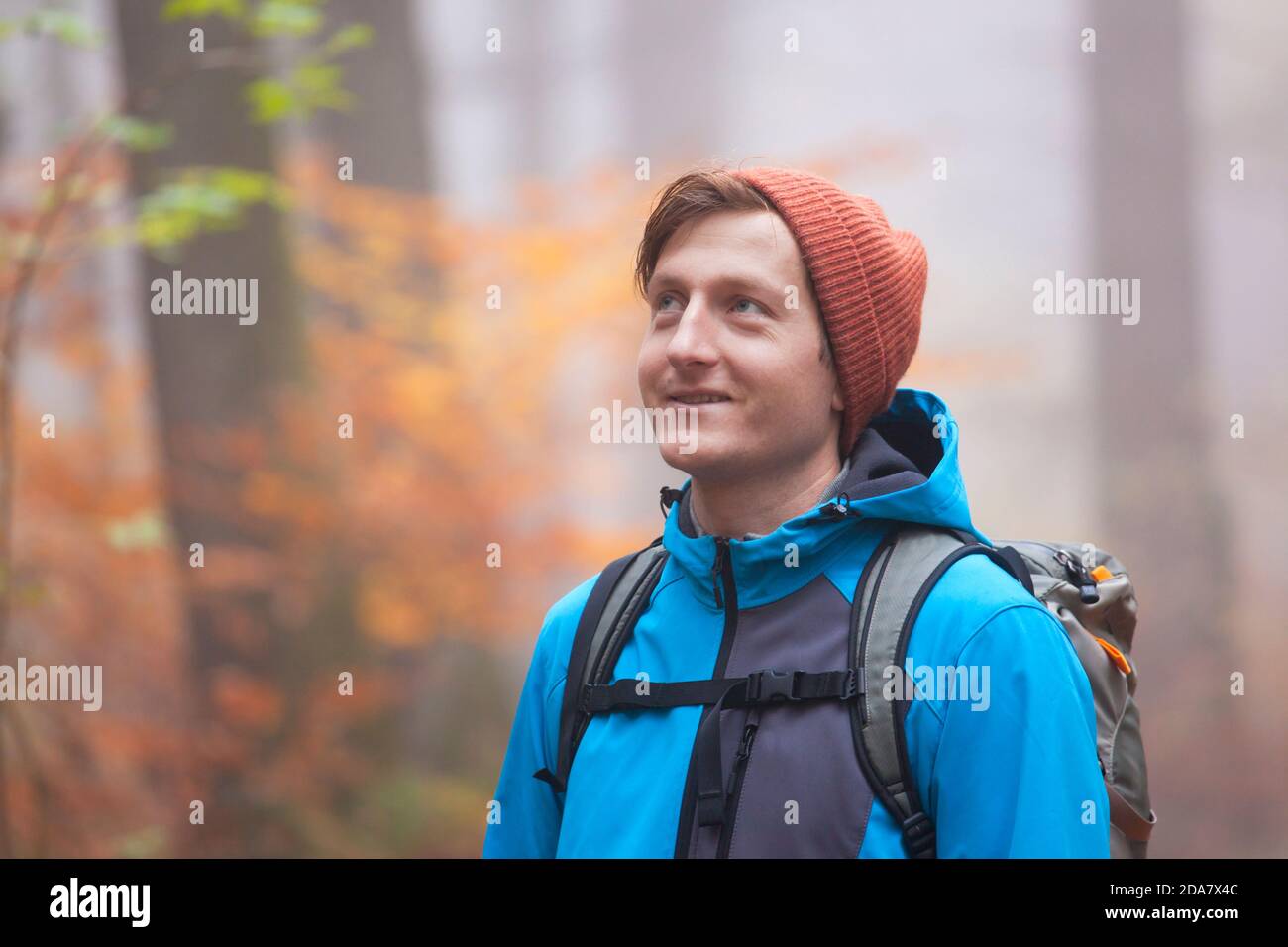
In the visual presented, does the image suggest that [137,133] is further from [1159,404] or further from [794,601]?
[1159,404]

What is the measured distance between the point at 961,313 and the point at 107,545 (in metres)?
7.35

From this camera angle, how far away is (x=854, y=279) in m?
2.11

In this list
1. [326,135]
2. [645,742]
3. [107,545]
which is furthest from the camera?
[326,135]

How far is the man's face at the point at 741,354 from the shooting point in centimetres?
204

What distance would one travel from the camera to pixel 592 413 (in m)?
9.37

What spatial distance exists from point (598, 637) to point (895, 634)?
23.1 inches

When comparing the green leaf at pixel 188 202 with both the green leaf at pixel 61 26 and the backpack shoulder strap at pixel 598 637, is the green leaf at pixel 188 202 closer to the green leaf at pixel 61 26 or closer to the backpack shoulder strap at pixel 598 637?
the green leaf at pixel 61 26

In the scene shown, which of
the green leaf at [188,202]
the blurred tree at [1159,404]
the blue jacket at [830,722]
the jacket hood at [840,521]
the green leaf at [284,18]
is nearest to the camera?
the blue jacket at [830,722]

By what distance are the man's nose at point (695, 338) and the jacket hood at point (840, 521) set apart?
33cm

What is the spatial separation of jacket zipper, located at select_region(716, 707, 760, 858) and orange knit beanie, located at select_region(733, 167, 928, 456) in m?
0.61

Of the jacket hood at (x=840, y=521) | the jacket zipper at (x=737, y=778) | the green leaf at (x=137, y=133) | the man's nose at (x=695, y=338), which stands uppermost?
the green leaf at (x=137, y=133)

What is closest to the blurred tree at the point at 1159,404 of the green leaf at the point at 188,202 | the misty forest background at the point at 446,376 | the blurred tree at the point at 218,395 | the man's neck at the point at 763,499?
the misty forest background at the point at 446,376
